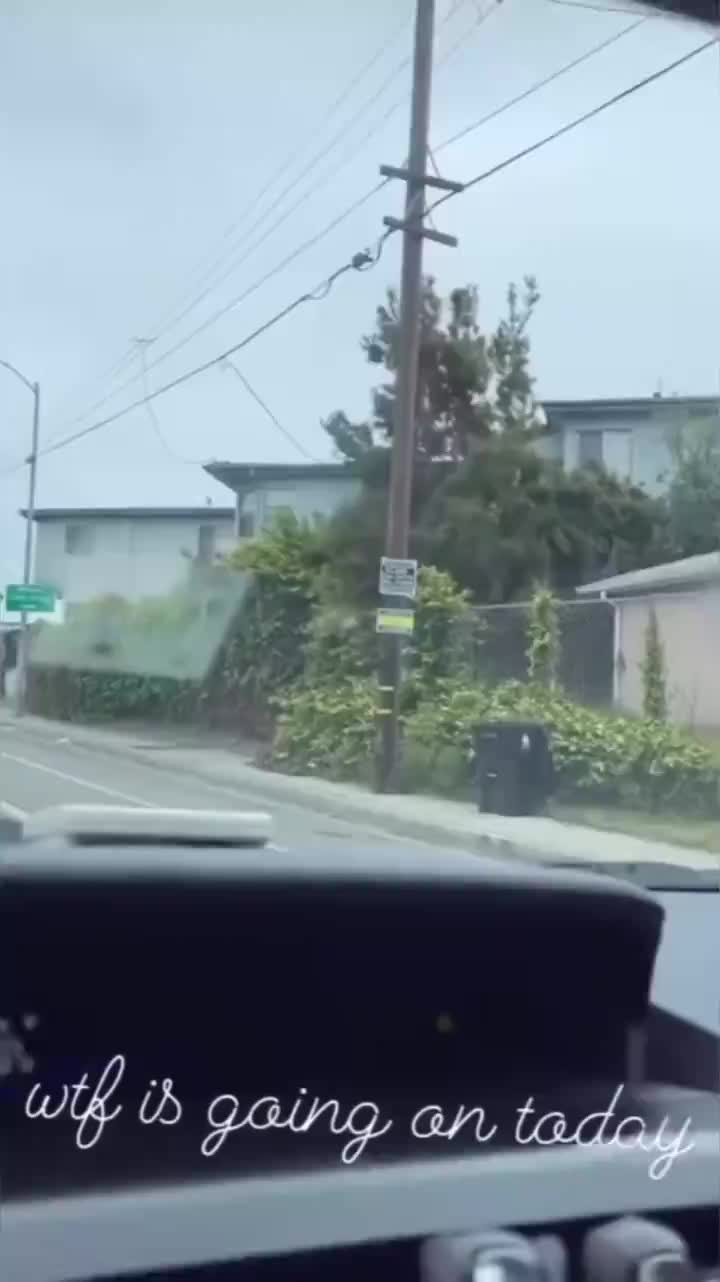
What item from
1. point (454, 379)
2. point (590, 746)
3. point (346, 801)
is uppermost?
point (454, 379)

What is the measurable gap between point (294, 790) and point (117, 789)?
41 cm

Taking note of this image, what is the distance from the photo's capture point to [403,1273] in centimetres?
232

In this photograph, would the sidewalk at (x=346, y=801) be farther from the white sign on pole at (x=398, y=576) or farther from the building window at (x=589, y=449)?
the building window at (x=589, y=449)

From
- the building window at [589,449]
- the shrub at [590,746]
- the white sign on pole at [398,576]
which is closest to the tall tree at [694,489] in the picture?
the building window at [589,449]

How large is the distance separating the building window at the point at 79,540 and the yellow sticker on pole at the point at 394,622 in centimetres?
71

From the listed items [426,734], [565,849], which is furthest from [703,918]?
[426,734]

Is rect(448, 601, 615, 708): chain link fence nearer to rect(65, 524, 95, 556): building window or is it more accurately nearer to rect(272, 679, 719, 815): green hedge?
rect(272, 679, 719, 815): green hedge

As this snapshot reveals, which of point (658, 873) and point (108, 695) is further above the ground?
point (108, 695)

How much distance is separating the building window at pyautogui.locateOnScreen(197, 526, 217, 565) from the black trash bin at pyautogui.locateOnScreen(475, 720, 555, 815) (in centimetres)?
94

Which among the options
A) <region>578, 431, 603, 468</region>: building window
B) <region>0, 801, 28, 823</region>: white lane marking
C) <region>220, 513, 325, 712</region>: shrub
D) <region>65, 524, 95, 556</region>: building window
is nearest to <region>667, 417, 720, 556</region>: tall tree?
<region>578, 431, 603, 468</region>: building window

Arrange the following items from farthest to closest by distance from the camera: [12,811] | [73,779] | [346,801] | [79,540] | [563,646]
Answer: [563,646] → [346,801] → [79,540] → [73,779] → [12,811]

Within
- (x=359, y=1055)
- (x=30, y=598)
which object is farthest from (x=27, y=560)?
(x=359, y=1055)

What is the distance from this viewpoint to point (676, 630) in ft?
15.7

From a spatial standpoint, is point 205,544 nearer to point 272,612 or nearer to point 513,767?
point 272,612
